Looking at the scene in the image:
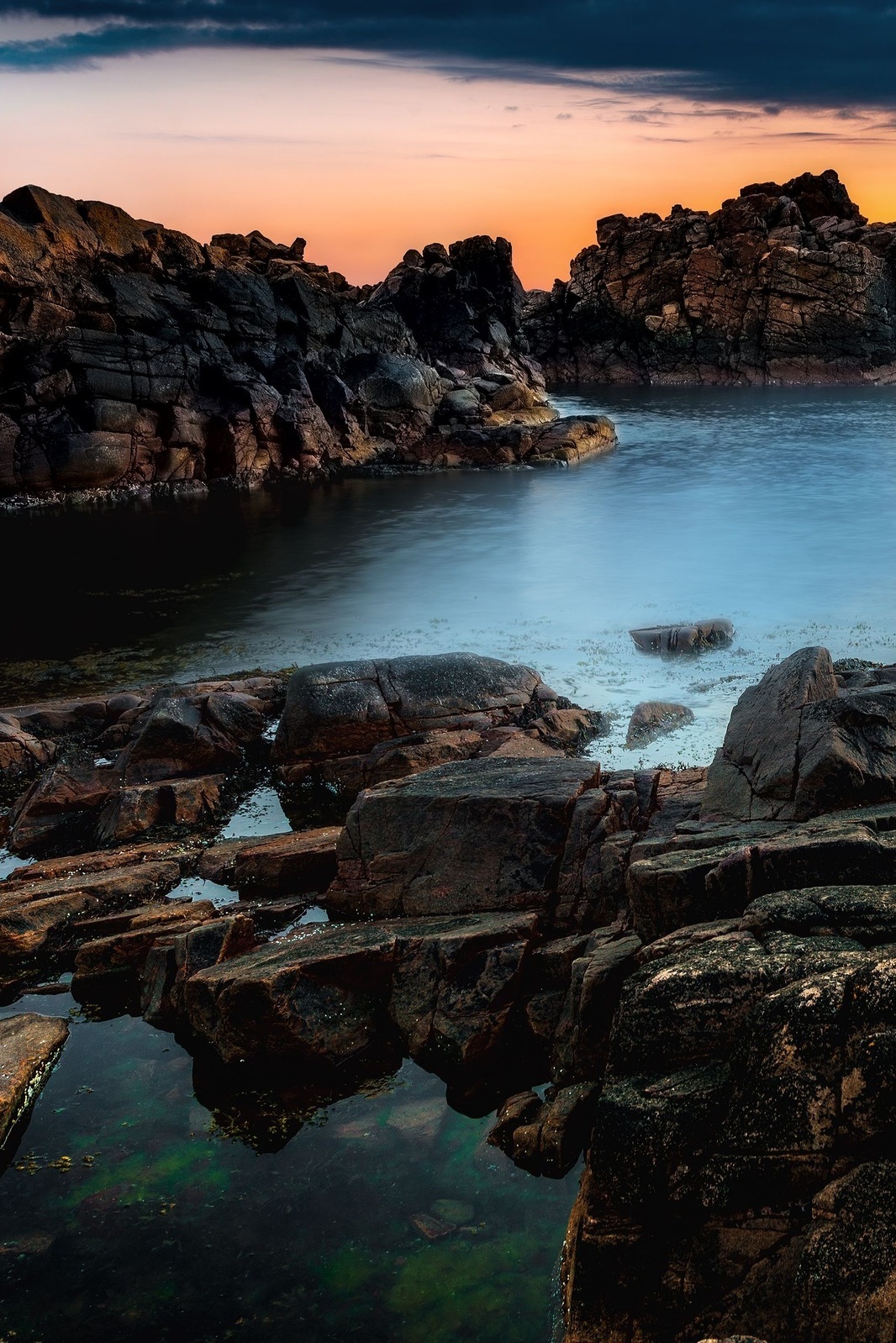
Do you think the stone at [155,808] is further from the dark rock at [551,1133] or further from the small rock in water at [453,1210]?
the small rock in water at [453,1210]

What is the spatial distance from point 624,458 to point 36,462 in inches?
1433

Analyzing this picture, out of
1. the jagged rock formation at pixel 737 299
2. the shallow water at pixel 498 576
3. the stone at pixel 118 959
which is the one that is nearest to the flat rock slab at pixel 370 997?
the stone at pixel 118 959

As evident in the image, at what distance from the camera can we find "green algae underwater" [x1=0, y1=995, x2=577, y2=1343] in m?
8.32

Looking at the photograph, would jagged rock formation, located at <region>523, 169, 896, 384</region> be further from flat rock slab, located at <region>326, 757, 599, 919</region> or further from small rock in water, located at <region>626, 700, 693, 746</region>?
flat rock slab, located at <region>326, 757, 599, 919</region>

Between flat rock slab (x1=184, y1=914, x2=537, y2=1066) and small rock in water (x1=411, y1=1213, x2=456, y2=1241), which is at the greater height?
flat rock slab (x1=184, y1=914, x2=537, y2=1066)

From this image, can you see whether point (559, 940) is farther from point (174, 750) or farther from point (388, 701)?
point (174, 750)

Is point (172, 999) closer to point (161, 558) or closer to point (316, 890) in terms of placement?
point (316, 890)

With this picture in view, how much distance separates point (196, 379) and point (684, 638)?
39.4 meters

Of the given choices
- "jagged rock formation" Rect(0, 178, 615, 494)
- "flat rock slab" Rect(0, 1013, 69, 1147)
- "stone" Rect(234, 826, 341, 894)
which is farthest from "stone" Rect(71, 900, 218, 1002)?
"jagged rock formation" Rect(0, 178, 615, 494)

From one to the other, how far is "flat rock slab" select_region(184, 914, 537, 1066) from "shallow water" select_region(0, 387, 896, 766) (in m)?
7.27

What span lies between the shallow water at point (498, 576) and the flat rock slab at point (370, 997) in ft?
23.8

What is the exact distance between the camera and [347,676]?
64.7 ft

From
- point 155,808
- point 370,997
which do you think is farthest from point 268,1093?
point 155,808

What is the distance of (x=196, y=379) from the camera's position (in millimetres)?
56156
